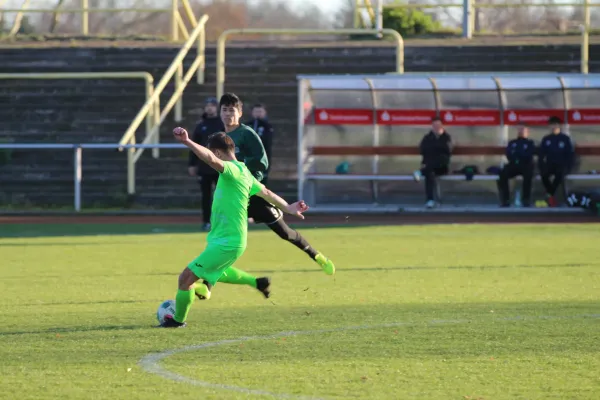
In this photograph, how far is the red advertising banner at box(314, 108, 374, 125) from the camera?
2309 cm

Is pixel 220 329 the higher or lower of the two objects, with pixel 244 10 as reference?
lower

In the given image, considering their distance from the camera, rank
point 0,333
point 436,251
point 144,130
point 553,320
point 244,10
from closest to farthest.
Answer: point 0,333 < point 553,320 < point 436,251 < point 144,130 < point 244,10

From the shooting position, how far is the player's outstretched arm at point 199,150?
25.7ft

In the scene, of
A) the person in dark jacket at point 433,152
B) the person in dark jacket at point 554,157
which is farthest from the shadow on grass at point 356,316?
the person in dark jacket at point 554,157

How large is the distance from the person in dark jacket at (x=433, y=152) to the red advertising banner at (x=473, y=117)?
3.32ft

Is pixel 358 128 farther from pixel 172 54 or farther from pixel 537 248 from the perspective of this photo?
pixel 537 248

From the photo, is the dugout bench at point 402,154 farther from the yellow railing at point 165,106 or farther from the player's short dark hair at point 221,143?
the player's short dark hair at point 221,143

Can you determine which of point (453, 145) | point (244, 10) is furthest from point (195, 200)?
point (244, 10)

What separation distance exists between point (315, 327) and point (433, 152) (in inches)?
542

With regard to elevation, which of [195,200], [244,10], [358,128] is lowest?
[195,200]

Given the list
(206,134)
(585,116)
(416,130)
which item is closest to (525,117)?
(585,116)

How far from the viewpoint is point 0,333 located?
27.8 feet

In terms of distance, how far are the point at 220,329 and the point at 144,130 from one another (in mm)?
17582

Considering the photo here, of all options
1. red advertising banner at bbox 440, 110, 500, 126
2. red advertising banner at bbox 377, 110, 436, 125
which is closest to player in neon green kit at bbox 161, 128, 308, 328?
red advertising banner at bbox 377, 110, 436, 125
